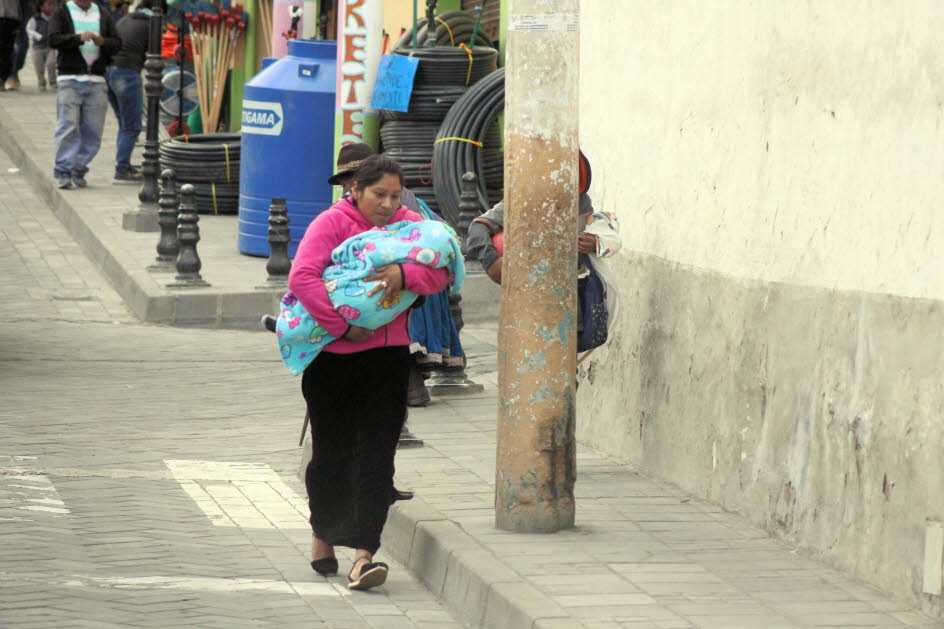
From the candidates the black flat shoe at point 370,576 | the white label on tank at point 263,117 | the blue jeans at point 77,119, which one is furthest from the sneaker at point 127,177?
the black flat shoe at point 370,576

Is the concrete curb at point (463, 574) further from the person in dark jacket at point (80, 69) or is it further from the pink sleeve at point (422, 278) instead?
the person in dark jacket at point (80, 69)

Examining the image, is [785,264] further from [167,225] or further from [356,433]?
[167,225]

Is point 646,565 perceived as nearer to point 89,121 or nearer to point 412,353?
point 412,353

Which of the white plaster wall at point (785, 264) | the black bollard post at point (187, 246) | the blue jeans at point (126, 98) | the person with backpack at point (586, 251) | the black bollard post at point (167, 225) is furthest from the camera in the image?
the blue jeans at point (126, 98)

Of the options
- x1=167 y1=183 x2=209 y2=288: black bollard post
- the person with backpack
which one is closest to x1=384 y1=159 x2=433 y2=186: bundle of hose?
x1=167 y1=183 x2=209 y2=288: black bollard post

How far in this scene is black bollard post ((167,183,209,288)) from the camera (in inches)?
529

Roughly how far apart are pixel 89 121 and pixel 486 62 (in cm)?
528

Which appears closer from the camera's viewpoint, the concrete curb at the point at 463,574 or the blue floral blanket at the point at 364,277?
the concrete curb at the point at 463,574

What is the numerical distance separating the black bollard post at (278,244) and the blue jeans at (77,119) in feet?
17.6

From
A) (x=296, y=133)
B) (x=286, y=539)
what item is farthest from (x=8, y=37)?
(x=286, y=539)

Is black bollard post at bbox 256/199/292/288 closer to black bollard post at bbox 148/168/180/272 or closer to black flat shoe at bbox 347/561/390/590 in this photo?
black bollard post at bbox 148/168/180/272

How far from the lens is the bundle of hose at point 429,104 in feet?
47.1

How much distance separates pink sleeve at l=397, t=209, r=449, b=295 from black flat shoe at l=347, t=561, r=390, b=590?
1091 mm

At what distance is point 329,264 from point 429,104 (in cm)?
820
